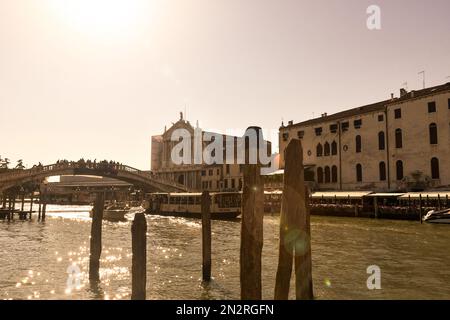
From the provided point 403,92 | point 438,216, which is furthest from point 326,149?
point 438,216

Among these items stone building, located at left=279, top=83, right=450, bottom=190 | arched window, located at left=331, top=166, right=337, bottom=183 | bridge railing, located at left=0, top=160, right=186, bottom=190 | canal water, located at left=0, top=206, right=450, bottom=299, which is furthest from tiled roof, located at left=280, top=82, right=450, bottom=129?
bridge railing, located at left=0, top=160, right=186, bottom=190

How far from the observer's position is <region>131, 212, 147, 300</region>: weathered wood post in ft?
20.4

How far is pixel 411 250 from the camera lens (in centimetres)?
1494

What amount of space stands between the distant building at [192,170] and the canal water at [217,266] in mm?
34543

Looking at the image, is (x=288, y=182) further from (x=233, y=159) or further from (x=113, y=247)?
(x=233, y=159)

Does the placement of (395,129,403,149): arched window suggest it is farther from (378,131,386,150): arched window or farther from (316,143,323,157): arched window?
(316,143,323,157): arched window

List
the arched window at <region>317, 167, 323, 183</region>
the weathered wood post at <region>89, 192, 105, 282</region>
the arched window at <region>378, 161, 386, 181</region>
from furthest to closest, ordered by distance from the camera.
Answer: the arched window at <region>317, 167, 323, 183</region> → the arched window at <region>378, 161, 386, 181</region> → the weathered wood post at <region>89, 192, 105, 282</region>

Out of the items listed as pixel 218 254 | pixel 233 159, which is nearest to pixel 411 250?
pixel 218 254

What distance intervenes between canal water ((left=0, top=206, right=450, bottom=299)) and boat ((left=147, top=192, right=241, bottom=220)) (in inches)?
389

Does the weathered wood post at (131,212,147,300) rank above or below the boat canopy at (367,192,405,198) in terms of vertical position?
below

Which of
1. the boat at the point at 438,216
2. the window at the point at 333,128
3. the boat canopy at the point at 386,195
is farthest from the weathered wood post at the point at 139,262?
the window at the point at 333,128

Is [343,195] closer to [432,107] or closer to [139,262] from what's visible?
[432,107]

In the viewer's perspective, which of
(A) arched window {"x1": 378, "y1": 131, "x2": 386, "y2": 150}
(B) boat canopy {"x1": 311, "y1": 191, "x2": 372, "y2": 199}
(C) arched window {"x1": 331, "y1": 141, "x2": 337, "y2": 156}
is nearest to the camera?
(B) boat canopy {"x1": 311, "y1": 191, "x2": 372, "y2": 199}
